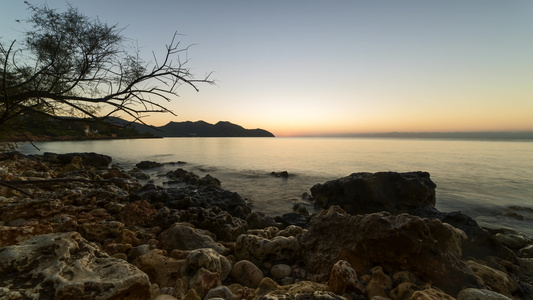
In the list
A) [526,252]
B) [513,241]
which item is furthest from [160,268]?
[513,241]

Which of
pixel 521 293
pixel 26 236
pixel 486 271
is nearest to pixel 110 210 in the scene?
pixel 26 236

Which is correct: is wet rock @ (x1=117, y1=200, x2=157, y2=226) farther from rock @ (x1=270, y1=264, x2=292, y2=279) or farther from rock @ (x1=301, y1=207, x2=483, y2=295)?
rock @ (x1=301, y1=207, x2=483, y2=295)

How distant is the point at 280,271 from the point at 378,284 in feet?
5.30

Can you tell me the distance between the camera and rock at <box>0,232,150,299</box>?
2.02 meters

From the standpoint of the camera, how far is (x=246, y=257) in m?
4.46

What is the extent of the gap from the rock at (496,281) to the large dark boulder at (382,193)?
5.94m

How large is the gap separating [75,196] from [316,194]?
9923 mm

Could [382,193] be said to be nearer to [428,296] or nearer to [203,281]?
[428,296]

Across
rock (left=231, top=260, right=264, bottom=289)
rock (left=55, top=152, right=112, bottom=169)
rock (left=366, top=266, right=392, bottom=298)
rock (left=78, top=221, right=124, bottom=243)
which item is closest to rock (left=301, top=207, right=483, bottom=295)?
rock (left=366, top=266, right=392, bottom=298)

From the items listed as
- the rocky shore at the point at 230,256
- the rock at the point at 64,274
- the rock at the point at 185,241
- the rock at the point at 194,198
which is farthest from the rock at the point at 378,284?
the rock at the point at 194,198

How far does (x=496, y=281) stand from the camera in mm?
3922

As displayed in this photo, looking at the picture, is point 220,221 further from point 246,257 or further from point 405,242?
point 405,242

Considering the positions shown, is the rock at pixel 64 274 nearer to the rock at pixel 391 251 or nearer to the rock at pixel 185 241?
the rock at pixel 185 241

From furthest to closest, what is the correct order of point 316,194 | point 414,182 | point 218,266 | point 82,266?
point 316,194 → point 414,182 → point 218,266 → point 82,266
